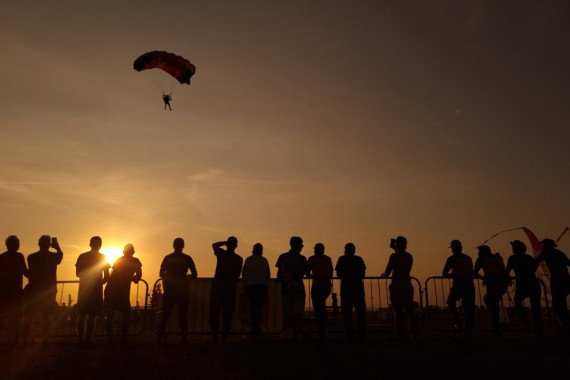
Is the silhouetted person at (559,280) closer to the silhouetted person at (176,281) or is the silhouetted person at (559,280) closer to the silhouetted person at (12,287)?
the silhouetted person at (176,281)

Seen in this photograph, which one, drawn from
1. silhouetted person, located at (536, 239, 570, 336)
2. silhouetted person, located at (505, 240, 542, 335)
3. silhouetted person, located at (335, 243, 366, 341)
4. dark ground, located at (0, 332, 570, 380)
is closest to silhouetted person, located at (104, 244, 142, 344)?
dark ground, located at (0, 332, 570, 380)

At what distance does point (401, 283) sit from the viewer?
405 inches

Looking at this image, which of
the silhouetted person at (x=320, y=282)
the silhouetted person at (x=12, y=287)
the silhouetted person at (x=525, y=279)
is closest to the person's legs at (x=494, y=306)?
the silhouetted person at (x=525, y=279)

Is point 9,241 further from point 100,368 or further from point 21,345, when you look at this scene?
point 100,368

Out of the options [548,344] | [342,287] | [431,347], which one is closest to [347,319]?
[342,287]

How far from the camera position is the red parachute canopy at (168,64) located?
764 inches

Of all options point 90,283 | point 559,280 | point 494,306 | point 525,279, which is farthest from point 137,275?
point 559,280

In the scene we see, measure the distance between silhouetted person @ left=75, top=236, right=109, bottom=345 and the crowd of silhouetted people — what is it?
2 cm

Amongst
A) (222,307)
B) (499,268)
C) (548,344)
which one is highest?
(499,268)

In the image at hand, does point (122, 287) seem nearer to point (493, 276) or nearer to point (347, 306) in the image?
point (347, 306)

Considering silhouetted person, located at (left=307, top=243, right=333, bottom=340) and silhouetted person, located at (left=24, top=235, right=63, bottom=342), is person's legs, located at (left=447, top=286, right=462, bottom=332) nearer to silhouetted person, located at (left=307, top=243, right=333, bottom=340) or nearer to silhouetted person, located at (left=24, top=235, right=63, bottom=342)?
silhouetted person, located at (left=307, top=243, right=333, bottom=340)

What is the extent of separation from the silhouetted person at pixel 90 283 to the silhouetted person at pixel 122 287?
0.58 feet

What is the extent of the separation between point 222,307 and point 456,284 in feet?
17.0

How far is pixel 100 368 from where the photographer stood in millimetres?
6359
